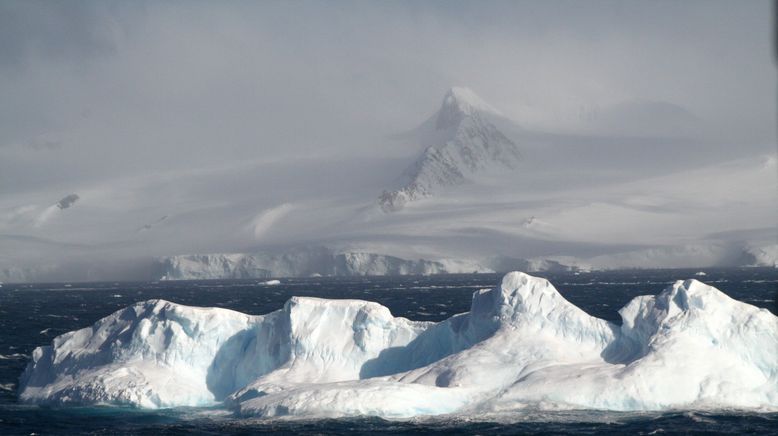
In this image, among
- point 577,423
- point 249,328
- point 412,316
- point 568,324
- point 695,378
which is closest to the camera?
point 577,423

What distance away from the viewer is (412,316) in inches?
3474

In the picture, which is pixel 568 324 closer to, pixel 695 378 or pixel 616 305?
pixel 695 378

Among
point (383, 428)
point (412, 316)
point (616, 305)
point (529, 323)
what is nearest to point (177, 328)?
point (383, 428)

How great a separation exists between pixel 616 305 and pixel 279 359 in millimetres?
63108

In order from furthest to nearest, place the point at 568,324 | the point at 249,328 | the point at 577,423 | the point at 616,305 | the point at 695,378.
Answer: the point at 616,305 → the point at 249,328 → the point at 568,324 → the point at 695,378 → the point at 577,423

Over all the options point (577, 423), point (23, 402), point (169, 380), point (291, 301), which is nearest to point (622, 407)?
point (577, 423)

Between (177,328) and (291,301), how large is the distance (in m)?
5.60

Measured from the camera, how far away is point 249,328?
46.6 m

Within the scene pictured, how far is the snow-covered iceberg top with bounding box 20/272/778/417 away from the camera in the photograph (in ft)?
125

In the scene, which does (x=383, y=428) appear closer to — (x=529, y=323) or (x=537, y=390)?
(x=537, y=390)

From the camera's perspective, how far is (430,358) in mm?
44750

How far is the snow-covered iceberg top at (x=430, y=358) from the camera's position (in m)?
38.2

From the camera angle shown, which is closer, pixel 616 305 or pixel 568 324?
pixel 568 324

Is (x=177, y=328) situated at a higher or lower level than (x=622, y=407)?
higher
